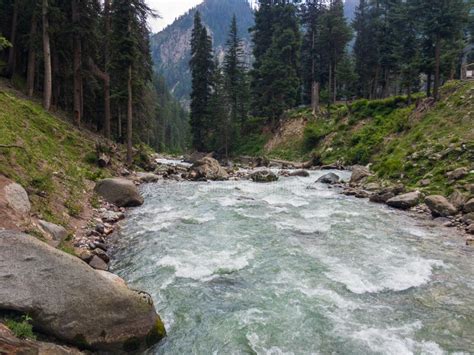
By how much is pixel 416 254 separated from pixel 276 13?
61.9 meters

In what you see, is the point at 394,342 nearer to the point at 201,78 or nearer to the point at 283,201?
the point at 283,201

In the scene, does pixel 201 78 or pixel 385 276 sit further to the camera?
pixel 201 78

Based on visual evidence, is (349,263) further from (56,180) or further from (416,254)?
(56,180)

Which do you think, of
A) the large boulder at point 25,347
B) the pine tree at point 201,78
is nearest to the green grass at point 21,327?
the large boulder at point 25,347

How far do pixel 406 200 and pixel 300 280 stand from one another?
39.3 feet

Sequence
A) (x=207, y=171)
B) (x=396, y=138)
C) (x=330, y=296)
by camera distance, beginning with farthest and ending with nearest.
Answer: (x=396, y=138), (x=207, y=171), (x=330, y=296)

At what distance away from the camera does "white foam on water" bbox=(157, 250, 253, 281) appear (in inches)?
423

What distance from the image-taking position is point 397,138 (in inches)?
1319

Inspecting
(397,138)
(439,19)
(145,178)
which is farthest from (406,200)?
(439,19)

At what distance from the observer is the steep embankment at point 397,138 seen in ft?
72.8

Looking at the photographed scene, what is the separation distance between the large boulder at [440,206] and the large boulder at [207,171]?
1780 centimetres

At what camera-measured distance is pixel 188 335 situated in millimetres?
7734

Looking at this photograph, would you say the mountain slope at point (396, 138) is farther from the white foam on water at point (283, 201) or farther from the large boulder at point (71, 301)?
the large boulder at point (71, 301)

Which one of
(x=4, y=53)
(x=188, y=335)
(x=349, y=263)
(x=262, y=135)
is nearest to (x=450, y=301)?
(x=349, y=263)
